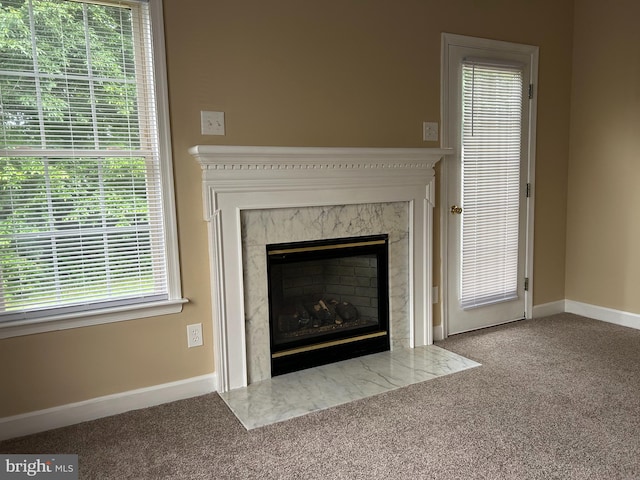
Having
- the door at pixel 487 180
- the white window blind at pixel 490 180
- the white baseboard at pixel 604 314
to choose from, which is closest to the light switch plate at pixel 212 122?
the door at pixel 487 180

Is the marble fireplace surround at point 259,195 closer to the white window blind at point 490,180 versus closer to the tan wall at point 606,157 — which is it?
the white window blind at point 490,180

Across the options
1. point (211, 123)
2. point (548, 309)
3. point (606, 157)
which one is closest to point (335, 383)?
point (211, 123)

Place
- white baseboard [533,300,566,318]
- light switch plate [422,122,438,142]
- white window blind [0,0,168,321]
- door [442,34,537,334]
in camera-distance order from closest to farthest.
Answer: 1. white window blind [0,0,168,321]
2. light switch plate [422,122,438,142]
3. door [442,34,537,334]
4. white baseboard [533,300,566,318]

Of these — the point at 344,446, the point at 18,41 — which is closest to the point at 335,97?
the point at 18,41

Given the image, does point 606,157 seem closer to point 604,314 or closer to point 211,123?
point 604,314

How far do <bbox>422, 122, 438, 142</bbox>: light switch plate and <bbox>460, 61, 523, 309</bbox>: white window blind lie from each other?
9.6 inches

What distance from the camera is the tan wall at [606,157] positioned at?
3.76 m

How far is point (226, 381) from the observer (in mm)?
2875

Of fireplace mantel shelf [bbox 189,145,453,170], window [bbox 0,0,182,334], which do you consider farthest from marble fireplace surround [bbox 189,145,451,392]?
window [bbox 0,0,182,334]

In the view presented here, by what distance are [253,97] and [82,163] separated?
947 millimetres

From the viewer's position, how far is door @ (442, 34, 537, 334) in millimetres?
3584

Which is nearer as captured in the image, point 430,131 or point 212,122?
point 212,122

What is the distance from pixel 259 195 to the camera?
286 centimetres

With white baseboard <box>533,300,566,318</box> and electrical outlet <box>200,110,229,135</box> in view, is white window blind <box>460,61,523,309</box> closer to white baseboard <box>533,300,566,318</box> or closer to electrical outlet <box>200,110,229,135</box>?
white baseboard <box>533,300,566,318</box>
